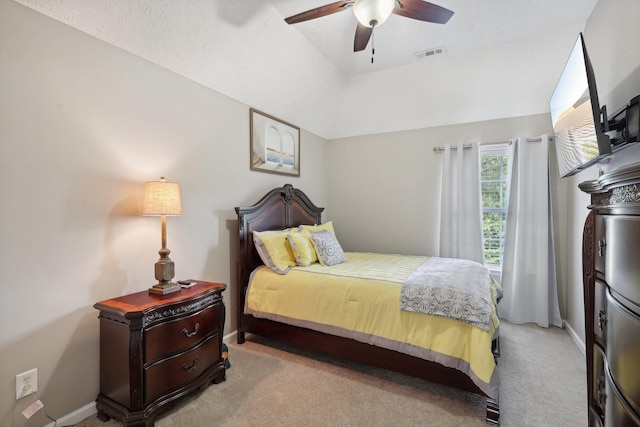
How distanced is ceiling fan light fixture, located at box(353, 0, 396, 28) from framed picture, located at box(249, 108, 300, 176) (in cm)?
159

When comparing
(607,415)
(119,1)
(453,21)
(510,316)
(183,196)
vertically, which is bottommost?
(510,316)

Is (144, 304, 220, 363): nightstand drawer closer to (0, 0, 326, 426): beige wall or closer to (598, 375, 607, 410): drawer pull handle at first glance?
(0, 0, 326, 426): beige wall

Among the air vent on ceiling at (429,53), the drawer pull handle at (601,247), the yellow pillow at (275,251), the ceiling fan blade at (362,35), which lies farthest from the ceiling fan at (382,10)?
the yellow pillow at (275,251)

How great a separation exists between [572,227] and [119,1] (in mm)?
4360

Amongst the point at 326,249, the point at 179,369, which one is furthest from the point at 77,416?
the point at 326,249

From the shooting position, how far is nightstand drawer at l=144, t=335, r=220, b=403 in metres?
1.69

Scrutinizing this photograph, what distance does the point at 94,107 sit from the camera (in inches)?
73.2

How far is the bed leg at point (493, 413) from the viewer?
1.72 metres

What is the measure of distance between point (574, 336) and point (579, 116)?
7.63 ft

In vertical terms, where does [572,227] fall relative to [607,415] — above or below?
above

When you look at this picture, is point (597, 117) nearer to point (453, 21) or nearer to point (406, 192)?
point (453, 21)

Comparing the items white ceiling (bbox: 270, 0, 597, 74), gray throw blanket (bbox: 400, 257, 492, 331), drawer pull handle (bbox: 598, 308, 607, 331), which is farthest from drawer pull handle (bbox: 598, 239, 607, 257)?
white ceiling (bbox: 270, 0, 597, 74)

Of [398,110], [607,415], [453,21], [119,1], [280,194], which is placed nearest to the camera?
[607,415]

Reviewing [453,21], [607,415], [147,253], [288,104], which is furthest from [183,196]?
[453,21]
